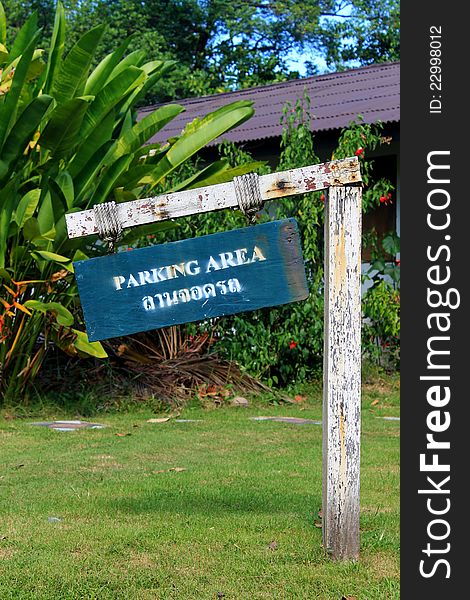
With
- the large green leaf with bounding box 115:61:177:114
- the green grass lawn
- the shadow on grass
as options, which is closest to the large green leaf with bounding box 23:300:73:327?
→ the green grass lawn

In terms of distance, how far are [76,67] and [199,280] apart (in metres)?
4.62

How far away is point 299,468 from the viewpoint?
258 inches

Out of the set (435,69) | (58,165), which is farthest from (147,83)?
(435,69)

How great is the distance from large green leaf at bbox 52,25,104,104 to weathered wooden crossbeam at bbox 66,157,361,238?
394 centimetres

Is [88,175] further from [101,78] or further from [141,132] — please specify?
[101,78]

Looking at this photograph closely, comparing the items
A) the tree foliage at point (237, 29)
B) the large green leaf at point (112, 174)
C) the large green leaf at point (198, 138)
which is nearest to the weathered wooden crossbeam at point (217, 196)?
the large green leaf at point (112, 174)

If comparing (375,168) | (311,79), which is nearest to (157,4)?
(311,79)

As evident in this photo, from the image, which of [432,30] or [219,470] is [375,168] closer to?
[219,470]

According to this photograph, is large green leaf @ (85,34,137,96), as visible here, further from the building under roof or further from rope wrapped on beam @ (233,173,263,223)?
rope wrapped on beam @ (233,173,263,223)

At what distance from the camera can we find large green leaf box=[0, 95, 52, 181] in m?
7.85

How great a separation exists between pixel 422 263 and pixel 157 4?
26.3 meters

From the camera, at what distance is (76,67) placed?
834cm

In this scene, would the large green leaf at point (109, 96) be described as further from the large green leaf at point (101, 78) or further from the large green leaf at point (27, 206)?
the large green leaf at point (27, 206)

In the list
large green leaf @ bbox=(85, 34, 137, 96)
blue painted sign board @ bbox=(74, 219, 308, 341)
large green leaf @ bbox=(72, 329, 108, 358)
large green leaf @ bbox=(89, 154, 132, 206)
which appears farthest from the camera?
large green leaf @ bbox=(85, 34, 137, 96)
